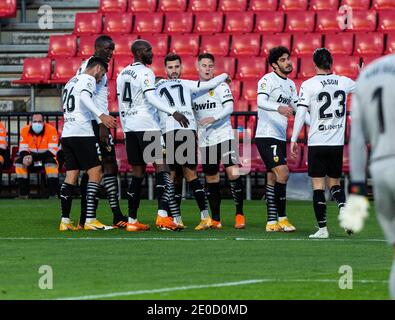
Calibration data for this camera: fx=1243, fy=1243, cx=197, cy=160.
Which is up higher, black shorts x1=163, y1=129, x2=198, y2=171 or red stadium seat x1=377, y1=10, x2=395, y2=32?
red stadium seat x1=377, y1=10, x2=395, y2=32

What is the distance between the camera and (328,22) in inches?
963

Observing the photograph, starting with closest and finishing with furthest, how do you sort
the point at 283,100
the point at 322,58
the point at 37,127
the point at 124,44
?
the point at 322,58, the point at 283,100, the point at 37,127, the point at 124,44

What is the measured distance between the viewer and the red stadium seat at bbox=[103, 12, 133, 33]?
992 inches

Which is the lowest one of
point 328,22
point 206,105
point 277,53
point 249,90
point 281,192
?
point 281,192

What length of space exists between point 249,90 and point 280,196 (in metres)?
8.09

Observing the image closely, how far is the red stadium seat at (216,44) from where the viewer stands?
2412cm

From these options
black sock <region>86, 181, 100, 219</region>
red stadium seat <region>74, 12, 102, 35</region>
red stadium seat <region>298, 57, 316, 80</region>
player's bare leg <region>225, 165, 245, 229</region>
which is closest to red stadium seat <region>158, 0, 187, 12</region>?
red stadium seat <region>74, 12, 102, 35</region>

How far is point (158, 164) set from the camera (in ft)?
49.4

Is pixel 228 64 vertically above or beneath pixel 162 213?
above

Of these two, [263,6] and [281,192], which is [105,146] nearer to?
[281,192]

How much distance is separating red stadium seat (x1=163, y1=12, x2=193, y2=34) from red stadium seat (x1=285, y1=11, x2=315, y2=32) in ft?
6.46

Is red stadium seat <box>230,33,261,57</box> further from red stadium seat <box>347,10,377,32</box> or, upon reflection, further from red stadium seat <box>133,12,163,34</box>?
red stadium seat <box>347,10,377,32</box>

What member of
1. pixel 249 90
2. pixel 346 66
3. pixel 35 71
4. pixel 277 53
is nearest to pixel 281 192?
pixel 277 53

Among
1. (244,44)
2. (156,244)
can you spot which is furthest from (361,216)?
(244,44)
